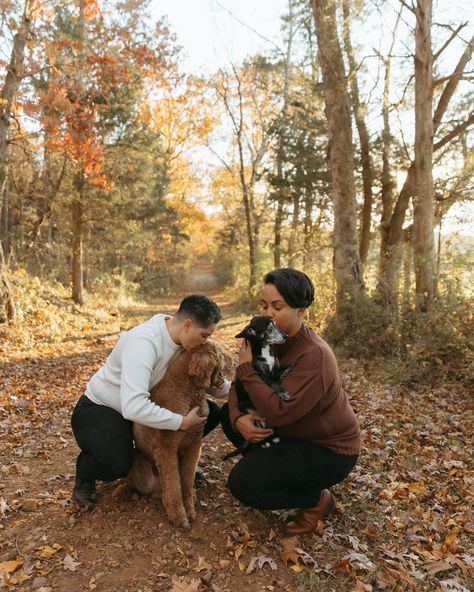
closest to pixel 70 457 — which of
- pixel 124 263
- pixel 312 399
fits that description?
pixel 312 399

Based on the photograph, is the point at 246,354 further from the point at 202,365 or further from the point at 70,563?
the point at 70,563

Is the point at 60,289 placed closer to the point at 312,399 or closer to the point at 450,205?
the point at 450,205

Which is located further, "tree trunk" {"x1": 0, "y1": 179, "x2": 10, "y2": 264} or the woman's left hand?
"tree trunk" {"x1": 0, "y1": 179, "x2": 10, "y2": 264}

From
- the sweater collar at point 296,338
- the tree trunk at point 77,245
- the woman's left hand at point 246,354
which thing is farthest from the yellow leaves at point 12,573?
the tree trunk at point 77,245

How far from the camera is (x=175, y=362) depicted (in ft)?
10.4

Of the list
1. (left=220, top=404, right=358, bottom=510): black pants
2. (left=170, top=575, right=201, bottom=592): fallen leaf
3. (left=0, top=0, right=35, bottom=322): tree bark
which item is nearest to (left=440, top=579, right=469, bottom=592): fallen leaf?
(left=220, top=404, right=358, bottom=510): black pants

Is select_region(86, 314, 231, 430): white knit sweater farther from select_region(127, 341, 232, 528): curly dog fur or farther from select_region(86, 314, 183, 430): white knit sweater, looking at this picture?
select_region(127, 341, 232, 528): curly dog fur

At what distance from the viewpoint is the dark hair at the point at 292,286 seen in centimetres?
294

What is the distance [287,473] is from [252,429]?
1.25 ft

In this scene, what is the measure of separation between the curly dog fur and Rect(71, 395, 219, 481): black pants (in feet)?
0.38

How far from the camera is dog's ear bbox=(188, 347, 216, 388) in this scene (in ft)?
10.1

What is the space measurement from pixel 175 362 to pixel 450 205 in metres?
11.7

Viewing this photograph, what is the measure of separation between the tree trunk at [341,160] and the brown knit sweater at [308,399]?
6.47m

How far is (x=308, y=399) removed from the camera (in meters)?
2.82
